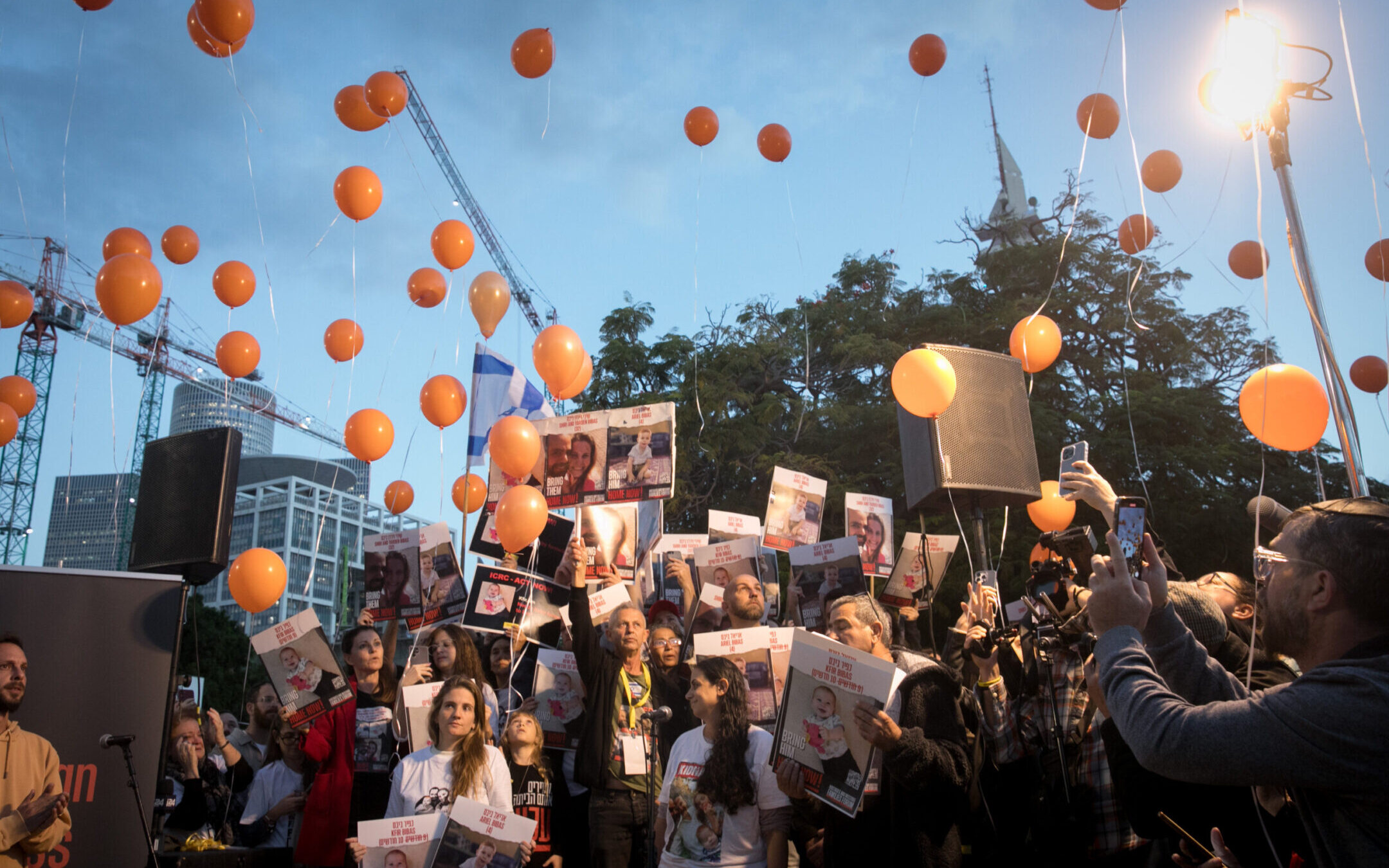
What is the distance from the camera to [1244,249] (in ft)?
20.1

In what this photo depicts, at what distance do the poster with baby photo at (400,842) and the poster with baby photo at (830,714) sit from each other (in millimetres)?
1496

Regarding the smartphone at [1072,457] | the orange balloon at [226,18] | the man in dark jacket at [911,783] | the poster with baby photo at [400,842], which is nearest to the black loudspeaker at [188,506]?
the orange balloon at [226,18]

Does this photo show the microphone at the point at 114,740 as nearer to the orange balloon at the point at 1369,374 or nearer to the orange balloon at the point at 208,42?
the orange balloon at the point at 208,42

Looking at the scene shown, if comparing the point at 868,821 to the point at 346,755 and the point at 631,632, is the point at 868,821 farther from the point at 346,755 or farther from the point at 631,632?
the point at 346,755

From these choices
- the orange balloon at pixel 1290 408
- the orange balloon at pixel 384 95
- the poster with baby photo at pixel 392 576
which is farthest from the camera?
the orange balloon at pixel 384 95

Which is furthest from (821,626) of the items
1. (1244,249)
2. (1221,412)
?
(1221,412)

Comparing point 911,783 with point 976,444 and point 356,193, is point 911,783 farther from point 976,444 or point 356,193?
point 356,193

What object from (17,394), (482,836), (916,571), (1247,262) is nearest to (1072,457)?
(482,836)

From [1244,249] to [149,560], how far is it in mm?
7426

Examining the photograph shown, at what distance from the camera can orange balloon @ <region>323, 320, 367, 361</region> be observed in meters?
7.59

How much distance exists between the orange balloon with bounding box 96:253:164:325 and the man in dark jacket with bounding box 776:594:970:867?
5210mm

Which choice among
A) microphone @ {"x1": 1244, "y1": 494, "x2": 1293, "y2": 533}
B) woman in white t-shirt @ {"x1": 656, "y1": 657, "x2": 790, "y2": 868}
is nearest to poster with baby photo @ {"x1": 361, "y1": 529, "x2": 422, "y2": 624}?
woman in white t-shirt @ {"x1": 656, "y1": 657, "x2": 790, "y2": 868}

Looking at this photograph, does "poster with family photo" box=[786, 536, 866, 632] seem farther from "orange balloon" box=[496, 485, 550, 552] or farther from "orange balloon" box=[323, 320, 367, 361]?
"orange balloon" box=[323, 320, 367, 361]

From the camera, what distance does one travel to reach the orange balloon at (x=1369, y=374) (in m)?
6.39
